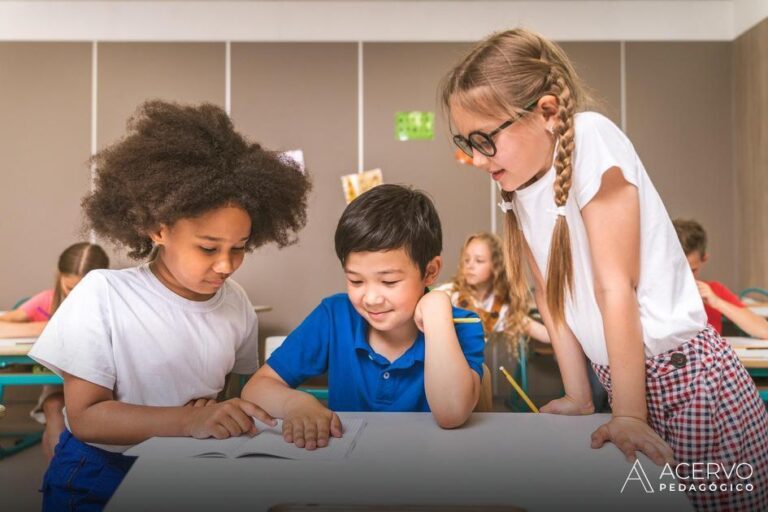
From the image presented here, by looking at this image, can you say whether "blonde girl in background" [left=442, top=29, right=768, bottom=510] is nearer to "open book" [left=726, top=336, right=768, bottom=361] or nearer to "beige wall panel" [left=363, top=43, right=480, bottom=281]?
"open book" [left=726, top=336, right=768, bottom=361]

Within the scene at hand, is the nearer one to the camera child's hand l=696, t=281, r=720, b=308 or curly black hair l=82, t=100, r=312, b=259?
curly black hair l=82, t=100, r=312, b=259

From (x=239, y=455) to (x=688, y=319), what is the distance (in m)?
0.68

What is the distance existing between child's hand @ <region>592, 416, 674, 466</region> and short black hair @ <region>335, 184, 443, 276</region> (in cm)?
46

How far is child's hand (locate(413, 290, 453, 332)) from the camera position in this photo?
3.49 ft

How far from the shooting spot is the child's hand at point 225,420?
2.87 feet

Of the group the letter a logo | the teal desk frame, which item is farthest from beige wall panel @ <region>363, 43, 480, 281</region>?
the letter a logo

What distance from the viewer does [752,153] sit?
4125 millimetres

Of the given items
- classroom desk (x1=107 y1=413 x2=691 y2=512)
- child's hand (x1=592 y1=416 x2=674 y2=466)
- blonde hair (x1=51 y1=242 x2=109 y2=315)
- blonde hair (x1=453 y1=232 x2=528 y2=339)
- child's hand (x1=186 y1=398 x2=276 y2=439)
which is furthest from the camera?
blonde hair (x1=453 y1=232 x2=528 y2=339)

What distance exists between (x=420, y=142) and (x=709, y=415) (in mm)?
3519

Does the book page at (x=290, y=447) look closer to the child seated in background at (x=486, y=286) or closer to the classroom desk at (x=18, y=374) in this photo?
the classroom desk at (x=18, y=374)

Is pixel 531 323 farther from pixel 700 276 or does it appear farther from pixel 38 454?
pixel 38 454

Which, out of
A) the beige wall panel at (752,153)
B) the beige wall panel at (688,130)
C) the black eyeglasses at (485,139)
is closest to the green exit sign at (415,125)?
the beige wall panel at (688,130)

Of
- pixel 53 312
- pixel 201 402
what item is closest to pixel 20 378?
pixel 53 312

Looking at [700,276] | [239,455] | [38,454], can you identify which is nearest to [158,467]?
[239,455]
